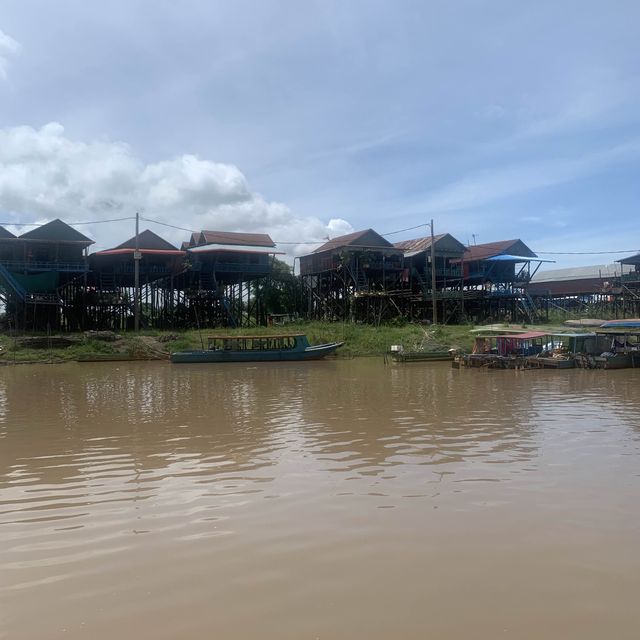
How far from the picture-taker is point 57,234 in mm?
39344

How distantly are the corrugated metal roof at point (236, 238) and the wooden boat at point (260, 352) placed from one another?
14.8 metres

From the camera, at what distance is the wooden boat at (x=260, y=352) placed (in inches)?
1175

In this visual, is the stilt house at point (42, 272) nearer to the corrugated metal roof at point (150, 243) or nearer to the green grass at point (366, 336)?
the corrugated metal roof at point (150, 243)

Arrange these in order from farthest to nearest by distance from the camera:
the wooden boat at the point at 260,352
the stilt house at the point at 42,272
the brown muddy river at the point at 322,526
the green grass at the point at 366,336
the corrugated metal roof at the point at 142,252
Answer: the corrugated metal roof at the point at 142,252
the stilt house at the point at 42,272
the green grass at the point at 366,336
the wooden boat at the point at 260,352
the brown muddy river at the point at 322,526

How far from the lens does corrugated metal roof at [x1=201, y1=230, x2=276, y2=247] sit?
44594 millimetres

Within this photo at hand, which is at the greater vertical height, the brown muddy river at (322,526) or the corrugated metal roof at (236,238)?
the corrugated metal roof at (236,238)

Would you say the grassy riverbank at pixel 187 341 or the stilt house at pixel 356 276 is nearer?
the grassy riverbank at pixel 187 341

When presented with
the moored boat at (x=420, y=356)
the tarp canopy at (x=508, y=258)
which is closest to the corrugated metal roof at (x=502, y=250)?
the tarp canopy at (x=508, y=258)

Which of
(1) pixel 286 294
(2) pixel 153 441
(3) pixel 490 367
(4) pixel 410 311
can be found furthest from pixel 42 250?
(2) pixel 153 441

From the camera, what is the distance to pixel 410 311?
46.1 meters

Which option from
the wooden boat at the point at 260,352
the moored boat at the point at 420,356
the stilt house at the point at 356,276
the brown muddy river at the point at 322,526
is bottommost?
the brown muddy river at the point at 322,526

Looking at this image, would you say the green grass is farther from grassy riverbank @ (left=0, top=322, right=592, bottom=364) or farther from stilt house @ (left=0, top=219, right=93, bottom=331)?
stilt house @ (left=0, top=219, right=93, bottom=331)

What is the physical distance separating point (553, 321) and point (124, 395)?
125ft

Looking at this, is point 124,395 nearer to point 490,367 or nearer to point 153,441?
point 153,441
